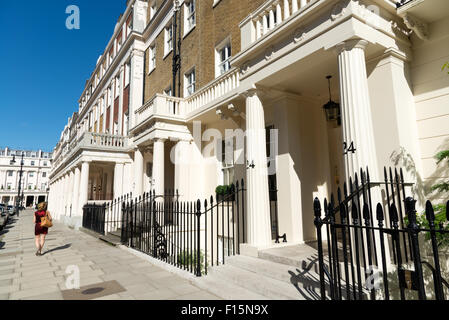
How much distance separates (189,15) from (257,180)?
37.6 feet

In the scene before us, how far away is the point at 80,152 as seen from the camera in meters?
17.9

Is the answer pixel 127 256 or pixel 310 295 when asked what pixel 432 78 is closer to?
pixel 310 295

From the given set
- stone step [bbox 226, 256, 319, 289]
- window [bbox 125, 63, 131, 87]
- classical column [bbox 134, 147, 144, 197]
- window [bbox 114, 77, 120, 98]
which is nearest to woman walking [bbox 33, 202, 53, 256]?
classical column [bbox 134, 147, 144, 197]

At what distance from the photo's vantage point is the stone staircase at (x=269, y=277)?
4168 millimetres

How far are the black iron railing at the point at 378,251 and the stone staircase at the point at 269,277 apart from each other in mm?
360

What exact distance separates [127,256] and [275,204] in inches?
187

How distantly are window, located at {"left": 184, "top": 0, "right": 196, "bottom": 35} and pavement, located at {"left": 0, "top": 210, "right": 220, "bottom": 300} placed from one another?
11.2m

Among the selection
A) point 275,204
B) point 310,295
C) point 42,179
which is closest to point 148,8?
point 275,204

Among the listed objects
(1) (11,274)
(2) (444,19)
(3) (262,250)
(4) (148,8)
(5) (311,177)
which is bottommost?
(1) (11,274)

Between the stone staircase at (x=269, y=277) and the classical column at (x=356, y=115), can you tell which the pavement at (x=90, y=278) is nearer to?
the stone staircase at (x=269, y=277)

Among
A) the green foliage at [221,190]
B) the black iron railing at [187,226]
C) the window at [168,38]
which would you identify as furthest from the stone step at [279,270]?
the window at [168,38]

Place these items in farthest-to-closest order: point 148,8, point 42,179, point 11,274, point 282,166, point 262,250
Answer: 1. point 42,179
2. point 148,8
3. point 282,166
4. point 11,274
5. point 262,250

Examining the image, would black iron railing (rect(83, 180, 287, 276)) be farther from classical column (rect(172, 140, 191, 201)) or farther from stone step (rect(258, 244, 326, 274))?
stone step (rect(258, 244, 326, 274))

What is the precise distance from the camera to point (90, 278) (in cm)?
597
